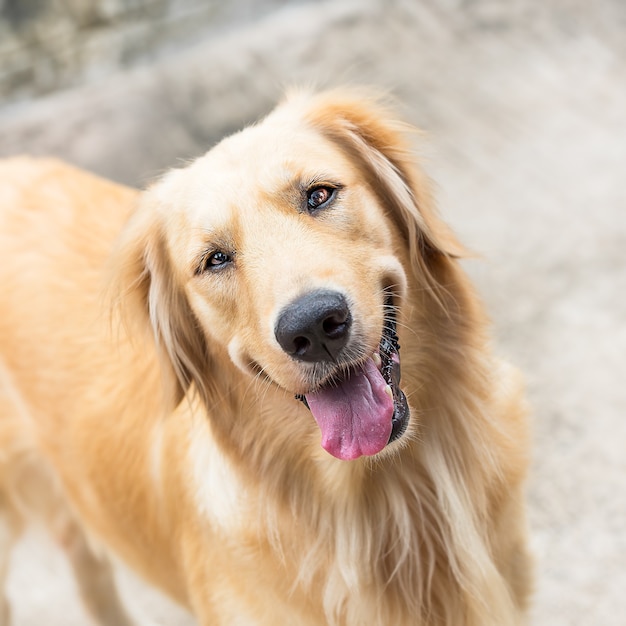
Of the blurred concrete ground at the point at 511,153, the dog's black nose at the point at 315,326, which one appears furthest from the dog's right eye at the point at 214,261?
the blurred concrete ground at the point at 511,153

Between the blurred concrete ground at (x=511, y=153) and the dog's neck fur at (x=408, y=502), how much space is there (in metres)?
0.68

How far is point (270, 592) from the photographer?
2438 mm

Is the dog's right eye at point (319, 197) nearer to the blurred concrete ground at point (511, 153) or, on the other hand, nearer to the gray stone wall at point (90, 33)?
the blurred concrete ground at point (511, 153)

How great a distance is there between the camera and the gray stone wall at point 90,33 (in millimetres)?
7090

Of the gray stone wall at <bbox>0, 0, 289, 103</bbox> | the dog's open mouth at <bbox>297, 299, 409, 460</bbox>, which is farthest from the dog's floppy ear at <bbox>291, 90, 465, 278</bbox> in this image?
the gray stone wall at <bbox>0, 0, 289, 103</bbox>

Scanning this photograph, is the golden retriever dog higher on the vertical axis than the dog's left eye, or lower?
lower

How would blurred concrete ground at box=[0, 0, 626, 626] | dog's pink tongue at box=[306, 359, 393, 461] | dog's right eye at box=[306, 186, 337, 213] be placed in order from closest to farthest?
dog's pink tongue at box=[306, 359, 393, 461], dog's right eye at box=[306, 186, 337, 213], blurred concrete ground at box=[0, 0, 626, 626]

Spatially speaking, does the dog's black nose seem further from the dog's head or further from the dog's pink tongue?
the dog's pink tongue

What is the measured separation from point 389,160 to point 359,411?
813 millimetres

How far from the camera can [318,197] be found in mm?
2309

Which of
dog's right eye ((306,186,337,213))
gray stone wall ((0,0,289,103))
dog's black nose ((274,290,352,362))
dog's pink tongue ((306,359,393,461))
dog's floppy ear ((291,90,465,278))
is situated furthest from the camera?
gray stone wall ((0,0,289,103))

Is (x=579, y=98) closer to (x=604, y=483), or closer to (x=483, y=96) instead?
(x=483, y=96)

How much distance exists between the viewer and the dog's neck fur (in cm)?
239

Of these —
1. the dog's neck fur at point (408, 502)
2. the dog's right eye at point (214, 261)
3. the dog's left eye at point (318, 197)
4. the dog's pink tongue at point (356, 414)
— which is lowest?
the dog's neck fur at point (408, 502)
